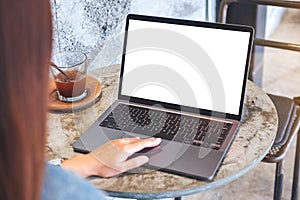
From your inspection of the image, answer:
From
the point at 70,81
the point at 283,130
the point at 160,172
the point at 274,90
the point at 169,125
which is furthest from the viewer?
the point at 274,90

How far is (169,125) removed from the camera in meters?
1.17

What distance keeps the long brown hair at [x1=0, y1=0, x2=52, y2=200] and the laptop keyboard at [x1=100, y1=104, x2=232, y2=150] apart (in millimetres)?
613

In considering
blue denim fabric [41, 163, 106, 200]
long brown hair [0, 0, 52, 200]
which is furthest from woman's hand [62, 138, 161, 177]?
long brown hair [0, 0, 52, 200]

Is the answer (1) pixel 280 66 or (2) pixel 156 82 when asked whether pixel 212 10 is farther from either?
(2) pixel 156 82

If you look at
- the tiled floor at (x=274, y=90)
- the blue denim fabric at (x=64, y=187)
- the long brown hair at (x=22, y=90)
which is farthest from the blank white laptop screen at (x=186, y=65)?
the tiled floor at (x=274, y=90)

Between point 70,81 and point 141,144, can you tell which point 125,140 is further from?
point 70,81

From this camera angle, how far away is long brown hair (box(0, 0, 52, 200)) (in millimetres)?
489

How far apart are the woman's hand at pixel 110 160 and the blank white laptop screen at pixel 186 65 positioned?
0.72 ft

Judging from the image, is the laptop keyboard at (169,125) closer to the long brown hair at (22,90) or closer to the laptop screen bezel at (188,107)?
the laptop screen bezel at (188,107)

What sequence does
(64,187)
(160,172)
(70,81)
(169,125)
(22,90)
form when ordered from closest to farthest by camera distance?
(22,90)
(64,187)
(160,172)
(169,125)
(70,81)

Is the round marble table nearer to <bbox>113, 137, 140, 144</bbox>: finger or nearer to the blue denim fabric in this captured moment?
<bbox>113, 137, 140, 144</bbox>: finger

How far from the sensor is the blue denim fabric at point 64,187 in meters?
0.64

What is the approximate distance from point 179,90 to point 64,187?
65cm

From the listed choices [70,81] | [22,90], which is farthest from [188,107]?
[22,90]
